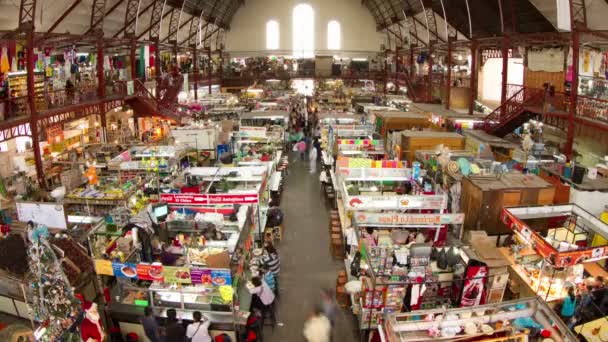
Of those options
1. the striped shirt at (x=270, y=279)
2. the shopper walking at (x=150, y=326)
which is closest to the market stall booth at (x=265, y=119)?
the striped shirt at (x=270, y=279)

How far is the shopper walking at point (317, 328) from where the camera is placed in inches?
325

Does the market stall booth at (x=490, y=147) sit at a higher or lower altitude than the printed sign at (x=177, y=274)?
higher

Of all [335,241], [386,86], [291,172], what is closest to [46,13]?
[291,172]

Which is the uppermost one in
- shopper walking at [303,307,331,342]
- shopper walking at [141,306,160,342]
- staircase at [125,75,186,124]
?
staircase at [125,75,186,124]

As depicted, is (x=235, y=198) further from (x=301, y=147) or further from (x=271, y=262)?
(x=301, y=147)

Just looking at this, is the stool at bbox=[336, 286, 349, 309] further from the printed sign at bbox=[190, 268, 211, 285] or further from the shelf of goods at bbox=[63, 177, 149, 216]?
the shelf of goods at bbox=[63, 177, 149, 216]

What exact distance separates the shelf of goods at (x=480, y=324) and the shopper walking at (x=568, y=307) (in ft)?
6.07

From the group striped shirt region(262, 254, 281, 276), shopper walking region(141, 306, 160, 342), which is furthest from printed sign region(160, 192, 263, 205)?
shopper walking region(141, 306, 160, 342)

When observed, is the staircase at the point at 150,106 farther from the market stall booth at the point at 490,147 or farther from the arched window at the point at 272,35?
the arched window at the point at 272,35

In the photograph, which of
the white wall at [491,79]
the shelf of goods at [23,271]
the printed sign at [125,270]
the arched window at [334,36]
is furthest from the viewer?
the arched window at [334,36]

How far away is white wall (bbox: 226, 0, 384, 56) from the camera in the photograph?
4291 cm

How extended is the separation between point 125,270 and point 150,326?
113 cm

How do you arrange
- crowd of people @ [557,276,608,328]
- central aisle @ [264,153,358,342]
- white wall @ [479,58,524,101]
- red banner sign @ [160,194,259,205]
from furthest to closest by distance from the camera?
white wall @ [479,58,524,101] < red banner sign @ [160,194,259,205] < central aisle @ [264,153,358,342] < crowd of people @ [557,276,608,328]

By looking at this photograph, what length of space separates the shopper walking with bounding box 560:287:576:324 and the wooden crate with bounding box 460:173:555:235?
2239mm
